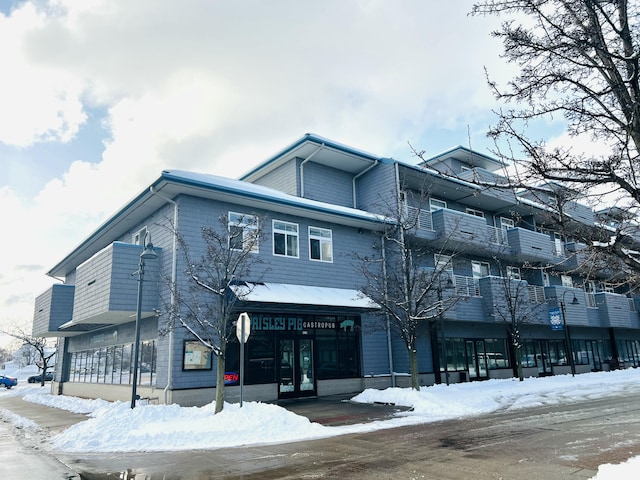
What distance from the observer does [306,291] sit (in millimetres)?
19672

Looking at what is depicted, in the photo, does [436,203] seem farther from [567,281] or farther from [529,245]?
[567,281]

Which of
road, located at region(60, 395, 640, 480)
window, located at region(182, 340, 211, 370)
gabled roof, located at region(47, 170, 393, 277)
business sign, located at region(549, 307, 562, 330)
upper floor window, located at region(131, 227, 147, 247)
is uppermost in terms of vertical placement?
gabled roof, located at region(47, 170, 393, 277)

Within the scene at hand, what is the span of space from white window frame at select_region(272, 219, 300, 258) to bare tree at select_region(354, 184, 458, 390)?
10.2ft

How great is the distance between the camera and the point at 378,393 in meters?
18.5

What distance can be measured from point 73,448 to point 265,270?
9.39m

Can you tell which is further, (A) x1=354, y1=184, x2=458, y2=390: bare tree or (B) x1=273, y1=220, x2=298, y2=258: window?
(B) x1=273, y1=220, x2=298, y2=258: window

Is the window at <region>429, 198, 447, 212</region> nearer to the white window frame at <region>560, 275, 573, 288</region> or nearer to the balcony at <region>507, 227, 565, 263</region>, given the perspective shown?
the balcony at <region>507, 227, 565, 263</region>

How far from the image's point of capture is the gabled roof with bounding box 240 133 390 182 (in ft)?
75.8

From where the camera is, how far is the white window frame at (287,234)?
2030 centimetres

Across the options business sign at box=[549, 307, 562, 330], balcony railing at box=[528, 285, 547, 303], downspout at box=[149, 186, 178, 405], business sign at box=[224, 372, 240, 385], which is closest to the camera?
downspout at box=[149, 186, 178, 405]

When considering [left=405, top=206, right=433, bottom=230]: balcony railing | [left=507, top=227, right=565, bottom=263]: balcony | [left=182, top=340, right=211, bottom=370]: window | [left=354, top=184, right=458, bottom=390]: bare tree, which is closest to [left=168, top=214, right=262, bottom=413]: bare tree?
[left=182, top=340, right=211, bottom=370]: window

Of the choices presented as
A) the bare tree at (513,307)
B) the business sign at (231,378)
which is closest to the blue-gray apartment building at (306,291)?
the business sign at (231,378)

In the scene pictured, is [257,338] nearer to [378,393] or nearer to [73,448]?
[378,393]

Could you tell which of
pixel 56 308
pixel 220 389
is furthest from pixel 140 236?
pixel 220 389
